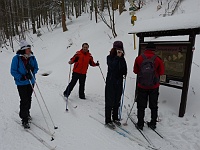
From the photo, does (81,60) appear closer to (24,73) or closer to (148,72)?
(24,73)

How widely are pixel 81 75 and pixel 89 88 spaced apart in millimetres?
1651

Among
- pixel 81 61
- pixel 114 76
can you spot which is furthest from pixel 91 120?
pixel 81 61

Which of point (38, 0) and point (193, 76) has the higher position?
point (38, 0)

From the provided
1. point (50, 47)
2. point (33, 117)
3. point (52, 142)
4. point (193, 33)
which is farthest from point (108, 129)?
point (50, 47)

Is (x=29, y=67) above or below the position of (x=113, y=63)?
below

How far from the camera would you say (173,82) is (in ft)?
16.6

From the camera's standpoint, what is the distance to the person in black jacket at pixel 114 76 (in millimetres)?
4238

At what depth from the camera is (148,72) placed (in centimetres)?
399

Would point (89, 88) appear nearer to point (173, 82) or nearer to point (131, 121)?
point (131, 121)

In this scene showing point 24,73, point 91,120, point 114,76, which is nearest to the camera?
point 114,76

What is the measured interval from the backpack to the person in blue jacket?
2715 mm

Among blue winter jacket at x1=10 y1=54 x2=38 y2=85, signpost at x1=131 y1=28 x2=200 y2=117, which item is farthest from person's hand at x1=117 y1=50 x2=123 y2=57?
blue winter jacket at x1=10 y1=54 x2=38 y2=85

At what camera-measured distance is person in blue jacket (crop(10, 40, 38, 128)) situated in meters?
4.32

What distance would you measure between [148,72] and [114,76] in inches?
31.9
